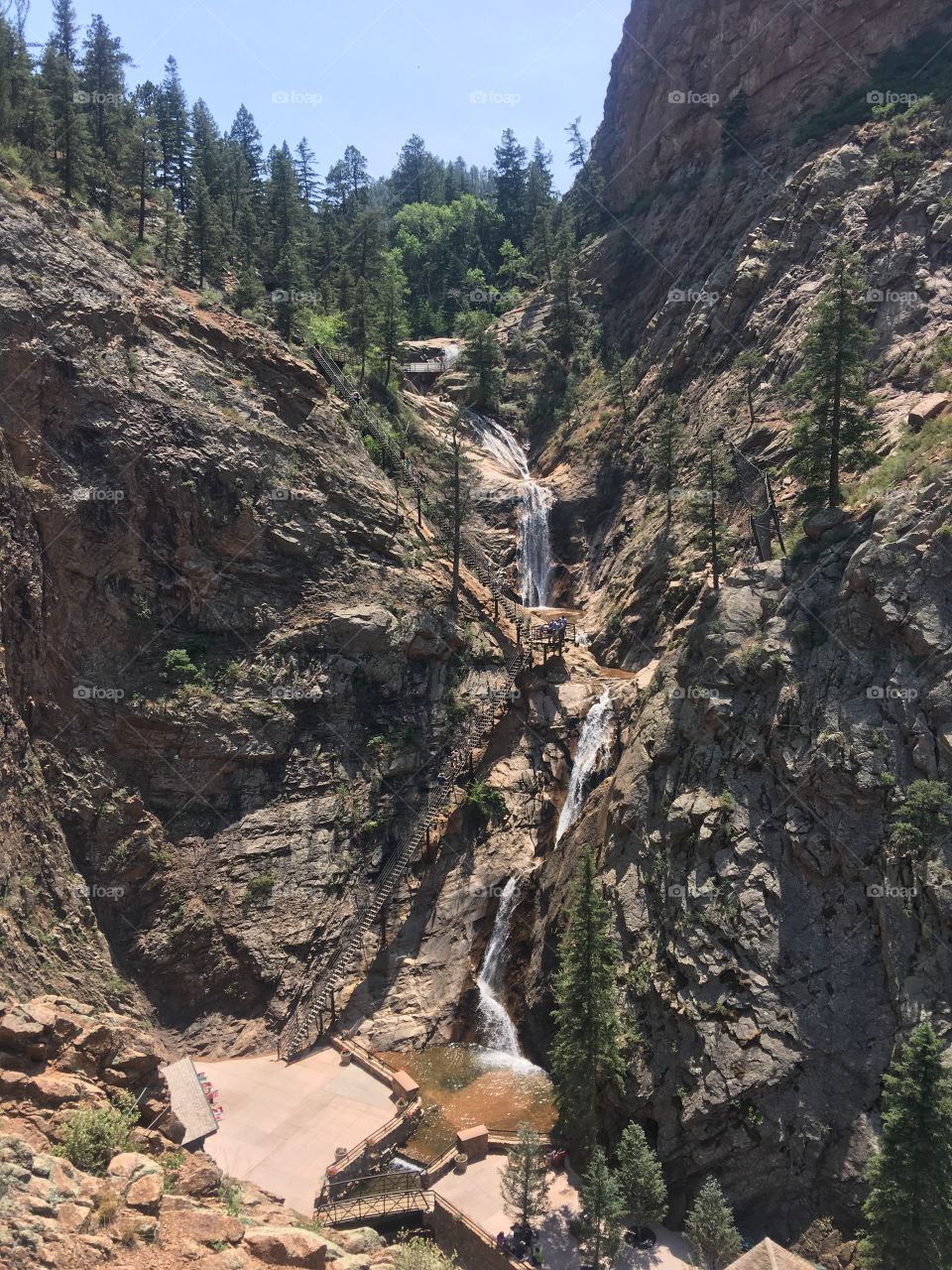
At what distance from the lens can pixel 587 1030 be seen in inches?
870

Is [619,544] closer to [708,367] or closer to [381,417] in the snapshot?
[708,367]

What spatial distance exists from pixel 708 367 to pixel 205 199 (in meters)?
31.6

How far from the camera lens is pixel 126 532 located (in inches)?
1203

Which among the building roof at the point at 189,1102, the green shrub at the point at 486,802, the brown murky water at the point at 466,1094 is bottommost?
the brown murky water at the point at 466,1094

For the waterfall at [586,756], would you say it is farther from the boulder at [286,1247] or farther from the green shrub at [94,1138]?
the green shrub at [94,1138]

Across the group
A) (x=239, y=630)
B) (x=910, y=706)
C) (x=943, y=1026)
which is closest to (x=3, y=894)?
(x=239, y=630)

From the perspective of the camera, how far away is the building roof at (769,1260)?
16297 mm

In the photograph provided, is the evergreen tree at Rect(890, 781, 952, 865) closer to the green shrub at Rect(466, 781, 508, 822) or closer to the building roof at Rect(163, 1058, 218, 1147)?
the green shrub at Rect(466, 781, 508, 822)

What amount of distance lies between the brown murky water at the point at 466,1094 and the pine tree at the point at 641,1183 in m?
4.01

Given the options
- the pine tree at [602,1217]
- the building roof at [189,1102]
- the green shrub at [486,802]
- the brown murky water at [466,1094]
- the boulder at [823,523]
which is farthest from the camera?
the green shrub at [486,802]

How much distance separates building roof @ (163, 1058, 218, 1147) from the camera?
64.2 ft

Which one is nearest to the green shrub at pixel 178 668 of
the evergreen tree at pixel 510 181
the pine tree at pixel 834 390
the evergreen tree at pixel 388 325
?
the pine tree at pixel 834 390

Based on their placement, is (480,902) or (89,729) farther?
(480,902)

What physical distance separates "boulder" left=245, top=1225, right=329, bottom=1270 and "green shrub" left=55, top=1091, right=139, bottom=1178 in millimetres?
2823
